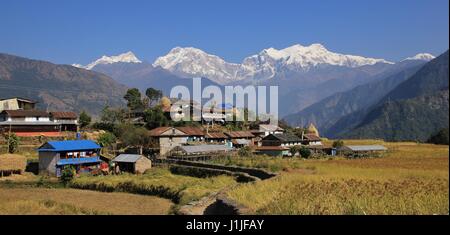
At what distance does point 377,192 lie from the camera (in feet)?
51.7

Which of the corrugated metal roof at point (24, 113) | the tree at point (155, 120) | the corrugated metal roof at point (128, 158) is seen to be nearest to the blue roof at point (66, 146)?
the corrugated metal roof at point (128, 158)

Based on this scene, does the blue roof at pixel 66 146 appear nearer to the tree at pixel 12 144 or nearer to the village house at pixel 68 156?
the village house at pixel 68 156

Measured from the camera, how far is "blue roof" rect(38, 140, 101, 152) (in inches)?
1710

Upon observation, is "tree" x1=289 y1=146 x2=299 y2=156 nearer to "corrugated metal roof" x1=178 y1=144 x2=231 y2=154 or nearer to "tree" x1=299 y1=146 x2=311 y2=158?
"tree" x1=299 y1=146 x2=311 y2=158

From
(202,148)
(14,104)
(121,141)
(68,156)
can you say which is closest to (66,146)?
(68,156)

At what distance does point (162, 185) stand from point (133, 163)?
12694 mm

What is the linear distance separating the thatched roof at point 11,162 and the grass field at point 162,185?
6590 millimetres

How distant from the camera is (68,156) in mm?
44656

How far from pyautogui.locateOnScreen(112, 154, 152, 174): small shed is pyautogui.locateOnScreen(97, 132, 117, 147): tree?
10926mm

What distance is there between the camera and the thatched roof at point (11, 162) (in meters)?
40.6

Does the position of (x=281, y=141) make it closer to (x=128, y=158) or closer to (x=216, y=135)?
(x=216, y=135)

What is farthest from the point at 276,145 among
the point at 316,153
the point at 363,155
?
the point at 363,155
